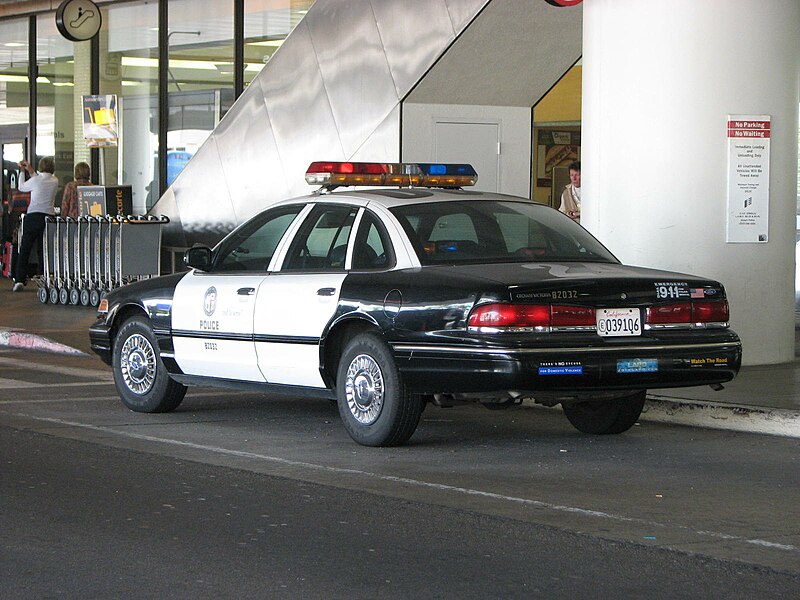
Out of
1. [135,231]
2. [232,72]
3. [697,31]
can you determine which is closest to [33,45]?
[232,72]

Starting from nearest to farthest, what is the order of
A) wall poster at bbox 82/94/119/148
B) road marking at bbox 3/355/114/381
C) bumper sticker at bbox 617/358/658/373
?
bumper sticker at bbox 617/358/658/373
road marking at bbox 3/355/114/381
wall poster at bbox 82/94/119/148

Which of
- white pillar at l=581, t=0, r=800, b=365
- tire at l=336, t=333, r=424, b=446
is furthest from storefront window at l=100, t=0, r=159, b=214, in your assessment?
tire at l=336, t=333, r=424, b=446

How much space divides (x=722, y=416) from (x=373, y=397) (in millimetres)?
2638

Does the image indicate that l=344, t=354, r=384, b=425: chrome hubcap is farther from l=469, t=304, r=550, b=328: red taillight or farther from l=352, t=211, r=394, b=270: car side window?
l=469, t=304, r=550, b=328: red taillight

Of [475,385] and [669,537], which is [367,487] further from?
[669,537]

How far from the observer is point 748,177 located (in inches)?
486

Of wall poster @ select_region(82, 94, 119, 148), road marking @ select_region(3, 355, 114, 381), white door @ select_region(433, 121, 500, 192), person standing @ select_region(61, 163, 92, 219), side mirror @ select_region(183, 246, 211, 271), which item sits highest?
wall poster @ select_region(82, 94, 119, 148)

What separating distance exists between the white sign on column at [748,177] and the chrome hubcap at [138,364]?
497 centimetres

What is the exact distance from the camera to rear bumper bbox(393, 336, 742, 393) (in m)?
8.03

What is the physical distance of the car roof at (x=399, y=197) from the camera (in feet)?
30.5

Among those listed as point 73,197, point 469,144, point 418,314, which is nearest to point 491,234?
point 418,314

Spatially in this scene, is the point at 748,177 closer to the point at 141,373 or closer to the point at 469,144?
the point at 141,373

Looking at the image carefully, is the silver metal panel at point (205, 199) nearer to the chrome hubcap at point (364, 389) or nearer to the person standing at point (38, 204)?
the person standing at point (38, 204)

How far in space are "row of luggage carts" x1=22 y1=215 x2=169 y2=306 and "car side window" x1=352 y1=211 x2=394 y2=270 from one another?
10.9m
